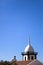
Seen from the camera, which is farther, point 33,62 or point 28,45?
point 28,45

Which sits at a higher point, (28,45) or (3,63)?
(28,45)

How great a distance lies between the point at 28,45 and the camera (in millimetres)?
105188

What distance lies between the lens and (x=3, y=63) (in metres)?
76.3

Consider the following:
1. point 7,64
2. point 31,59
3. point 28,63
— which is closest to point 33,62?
point 28,63

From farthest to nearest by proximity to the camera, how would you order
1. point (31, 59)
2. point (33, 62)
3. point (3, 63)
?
point (31, 59)
point (33, 62)
point (3, 63)

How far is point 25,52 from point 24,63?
32.8ft

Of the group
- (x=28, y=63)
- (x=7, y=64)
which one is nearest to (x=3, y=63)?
(x=7, y=64)

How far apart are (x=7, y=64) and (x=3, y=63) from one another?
5.64ft

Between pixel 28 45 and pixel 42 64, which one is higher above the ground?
pixel 28 45

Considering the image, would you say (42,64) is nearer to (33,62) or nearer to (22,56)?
(33,62)

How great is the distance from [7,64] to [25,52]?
2716 cm

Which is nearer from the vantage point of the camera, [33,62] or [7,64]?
[7,64]

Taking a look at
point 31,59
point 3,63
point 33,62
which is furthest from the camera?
point 31,59

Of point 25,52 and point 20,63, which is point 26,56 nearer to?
point 25,52
